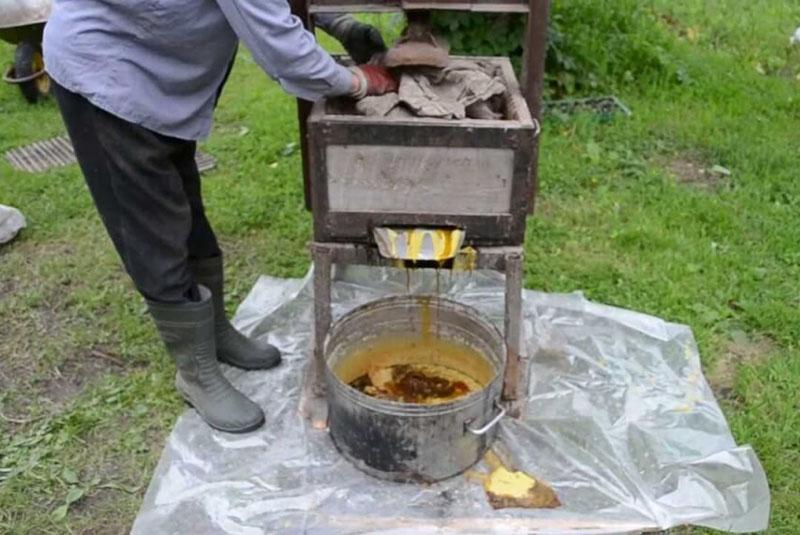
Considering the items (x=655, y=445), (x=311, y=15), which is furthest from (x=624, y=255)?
(x=311, y=15)

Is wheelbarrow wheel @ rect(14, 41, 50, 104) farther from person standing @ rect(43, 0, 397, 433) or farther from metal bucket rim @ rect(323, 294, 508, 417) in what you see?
metal bucket rim @ rect(323, 294, 508, 417)

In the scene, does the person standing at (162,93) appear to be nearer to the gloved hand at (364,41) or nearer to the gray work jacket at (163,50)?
the gray work jacket at (163,50)

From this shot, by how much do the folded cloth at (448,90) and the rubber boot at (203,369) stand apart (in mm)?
836

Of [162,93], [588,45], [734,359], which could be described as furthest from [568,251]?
[162,93]

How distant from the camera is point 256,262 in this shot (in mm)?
3568

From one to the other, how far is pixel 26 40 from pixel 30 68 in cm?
15

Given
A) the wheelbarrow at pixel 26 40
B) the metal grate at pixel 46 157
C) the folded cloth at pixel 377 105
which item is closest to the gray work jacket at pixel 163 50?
the folded cloth at pixel 377 105

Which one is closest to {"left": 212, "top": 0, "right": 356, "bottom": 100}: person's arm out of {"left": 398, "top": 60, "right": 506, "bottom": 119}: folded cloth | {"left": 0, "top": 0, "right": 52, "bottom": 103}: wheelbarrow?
{"left": 398, "top": 60, "right": 506, "bottom": 119}: folded cloth

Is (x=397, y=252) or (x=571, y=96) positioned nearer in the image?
(x=397, y=252)

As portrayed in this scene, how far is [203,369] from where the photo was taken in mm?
2695

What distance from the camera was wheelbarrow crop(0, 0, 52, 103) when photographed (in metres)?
4.60

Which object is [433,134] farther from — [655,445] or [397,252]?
[655,445]

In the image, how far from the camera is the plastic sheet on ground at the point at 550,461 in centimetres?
235

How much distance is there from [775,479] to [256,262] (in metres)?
1.99
